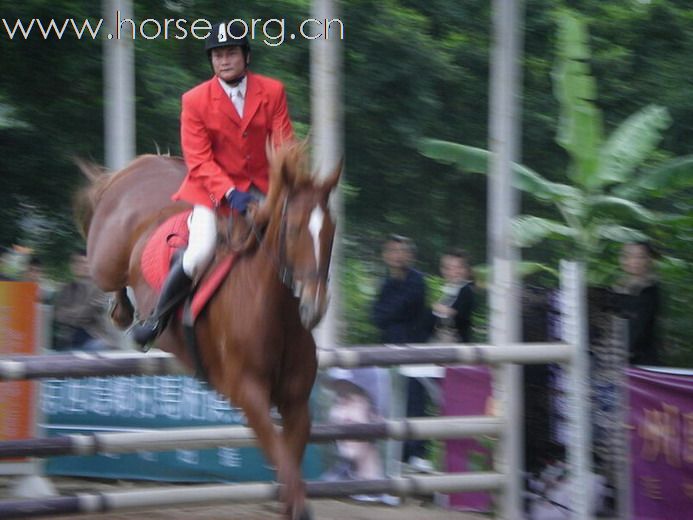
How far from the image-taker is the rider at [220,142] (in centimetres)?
574

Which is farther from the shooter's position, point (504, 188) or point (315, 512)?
point (315, 512)

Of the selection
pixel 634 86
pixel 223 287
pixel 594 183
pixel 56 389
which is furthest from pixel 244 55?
pixel 634 86

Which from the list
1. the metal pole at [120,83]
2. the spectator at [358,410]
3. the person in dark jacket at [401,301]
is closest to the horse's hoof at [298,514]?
the spectator at [358,410]

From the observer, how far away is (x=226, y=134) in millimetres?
5859

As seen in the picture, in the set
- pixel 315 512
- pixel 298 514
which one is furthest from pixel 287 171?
pixel 315 512

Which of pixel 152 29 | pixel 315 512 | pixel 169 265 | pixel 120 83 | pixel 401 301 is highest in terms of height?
pixel 152 29

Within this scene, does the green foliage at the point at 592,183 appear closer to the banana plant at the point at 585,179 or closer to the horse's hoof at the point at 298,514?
the banana plant at the point at 585,179

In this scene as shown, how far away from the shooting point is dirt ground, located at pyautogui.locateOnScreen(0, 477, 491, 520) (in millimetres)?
7047

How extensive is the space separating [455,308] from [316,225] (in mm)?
3506

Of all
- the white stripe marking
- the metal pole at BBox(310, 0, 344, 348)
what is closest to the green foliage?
the metal pole at BBox(310, 0, 344, 348)

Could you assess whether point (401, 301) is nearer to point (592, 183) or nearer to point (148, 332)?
point (592, 183)

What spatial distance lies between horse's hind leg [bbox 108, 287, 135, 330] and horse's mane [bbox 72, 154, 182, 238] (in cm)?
61

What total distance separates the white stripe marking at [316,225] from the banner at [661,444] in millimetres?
2493

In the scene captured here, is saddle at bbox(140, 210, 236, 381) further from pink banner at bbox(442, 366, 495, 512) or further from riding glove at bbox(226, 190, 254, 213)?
pink banner at bbox(442, 366, 495, 512)
